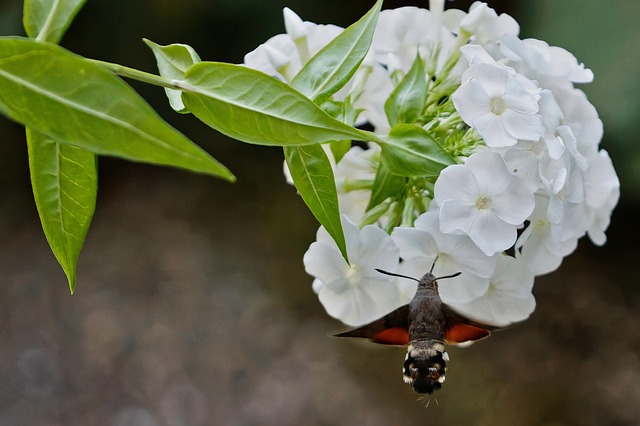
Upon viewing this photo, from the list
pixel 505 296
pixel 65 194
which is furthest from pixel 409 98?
pixel 65 194

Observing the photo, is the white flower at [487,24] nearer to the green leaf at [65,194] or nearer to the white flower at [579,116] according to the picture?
the white flower at [579,116]

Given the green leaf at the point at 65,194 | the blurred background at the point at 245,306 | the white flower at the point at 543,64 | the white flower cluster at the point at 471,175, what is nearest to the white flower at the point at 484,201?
the white flower cluster at the point at 471,175

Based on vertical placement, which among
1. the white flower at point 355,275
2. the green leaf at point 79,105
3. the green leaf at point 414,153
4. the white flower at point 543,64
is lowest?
the white flower at point 355,275

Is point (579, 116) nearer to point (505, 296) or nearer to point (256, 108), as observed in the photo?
point (505, 296)

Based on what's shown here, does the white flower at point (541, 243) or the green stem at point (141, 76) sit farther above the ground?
the green stem at point (141, 76)

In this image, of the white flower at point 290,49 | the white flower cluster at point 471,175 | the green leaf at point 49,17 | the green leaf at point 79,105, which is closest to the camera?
the green leaf at point 79,105

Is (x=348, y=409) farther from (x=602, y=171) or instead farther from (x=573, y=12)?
(x=602, y=171)
